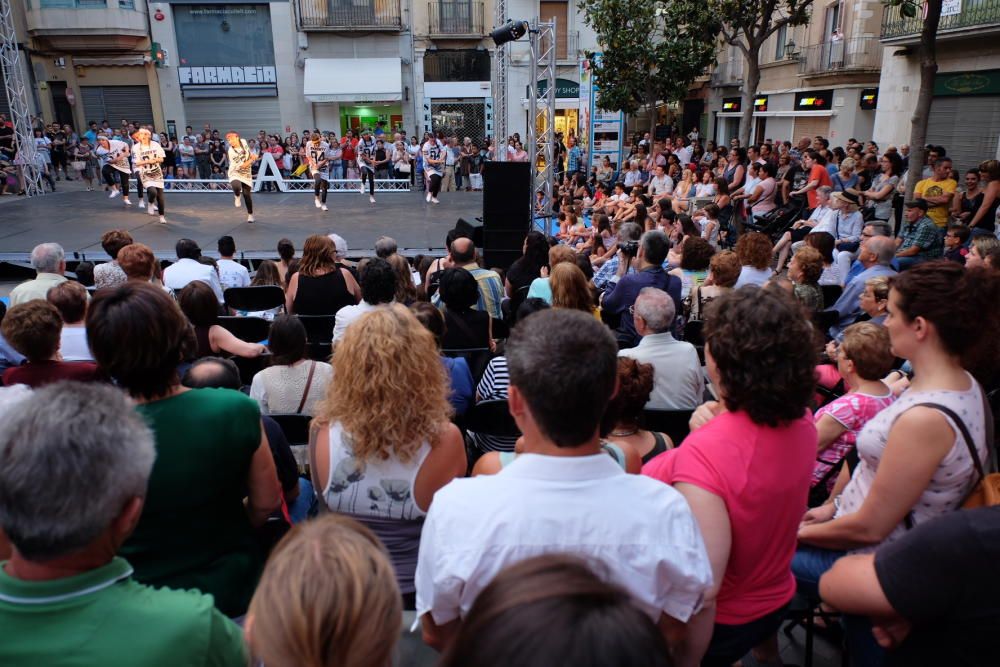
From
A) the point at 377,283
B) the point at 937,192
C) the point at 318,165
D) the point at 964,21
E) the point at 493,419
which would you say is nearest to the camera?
the point at 493,419

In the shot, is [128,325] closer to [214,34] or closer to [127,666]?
[127,666]

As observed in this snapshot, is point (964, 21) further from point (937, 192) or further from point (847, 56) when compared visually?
point (937, 192)

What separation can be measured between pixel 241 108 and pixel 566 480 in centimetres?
2796

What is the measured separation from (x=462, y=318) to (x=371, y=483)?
6.81 ft

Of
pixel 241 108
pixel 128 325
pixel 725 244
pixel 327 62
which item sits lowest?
pixel 725 244

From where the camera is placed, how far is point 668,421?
10.1 ft

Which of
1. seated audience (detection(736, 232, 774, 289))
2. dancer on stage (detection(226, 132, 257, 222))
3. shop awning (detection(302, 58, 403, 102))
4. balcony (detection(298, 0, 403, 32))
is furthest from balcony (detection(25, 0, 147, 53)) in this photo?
seated audience (detection(736, 232, 774, 289))

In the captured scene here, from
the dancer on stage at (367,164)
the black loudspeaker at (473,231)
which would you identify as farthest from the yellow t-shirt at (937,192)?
the dancer on stage at (367,164)

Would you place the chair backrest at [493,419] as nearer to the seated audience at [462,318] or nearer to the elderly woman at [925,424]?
the seated audience at [462,318]

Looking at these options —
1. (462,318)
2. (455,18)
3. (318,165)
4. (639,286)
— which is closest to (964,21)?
(639,286)

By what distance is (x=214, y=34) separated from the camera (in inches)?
992

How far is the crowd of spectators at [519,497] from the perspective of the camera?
1.04 metres

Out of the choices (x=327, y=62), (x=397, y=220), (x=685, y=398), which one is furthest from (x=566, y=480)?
(x=327, y=62)

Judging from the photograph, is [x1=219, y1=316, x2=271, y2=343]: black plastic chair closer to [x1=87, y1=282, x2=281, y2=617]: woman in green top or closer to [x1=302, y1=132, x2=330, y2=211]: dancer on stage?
[x1=87, y1=282, x2=281, y2=617]: woman in green top
